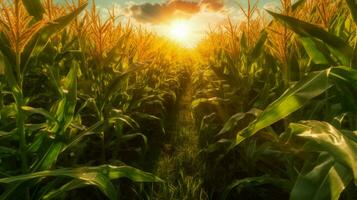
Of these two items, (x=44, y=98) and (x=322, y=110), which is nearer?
(x=322, y=110)

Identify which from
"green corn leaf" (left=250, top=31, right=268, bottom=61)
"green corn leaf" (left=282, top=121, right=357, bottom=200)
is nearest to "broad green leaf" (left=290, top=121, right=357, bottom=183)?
"green corn leaf" (left=282, top=121, right=357, bottom=200)

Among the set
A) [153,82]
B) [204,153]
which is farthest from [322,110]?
[153,82]

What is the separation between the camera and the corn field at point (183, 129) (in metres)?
1.41

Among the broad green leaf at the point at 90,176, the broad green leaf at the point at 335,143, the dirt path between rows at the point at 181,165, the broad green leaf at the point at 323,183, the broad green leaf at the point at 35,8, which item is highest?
the broad green leaf at the point at 35,8

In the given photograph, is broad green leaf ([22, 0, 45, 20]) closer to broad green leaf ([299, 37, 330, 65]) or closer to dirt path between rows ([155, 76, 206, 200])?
dirt path between rows ([155, 76, 206, 200])

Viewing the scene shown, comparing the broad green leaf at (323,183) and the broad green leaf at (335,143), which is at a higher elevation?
the broad green leaf at (335,143)

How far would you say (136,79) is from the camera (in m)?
4.36

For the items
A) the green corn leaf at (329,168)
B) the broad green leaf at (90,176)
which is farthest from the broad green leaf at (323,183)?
the broad green leaf at (90,176)

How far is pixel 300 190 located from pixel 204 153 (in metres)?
2.52

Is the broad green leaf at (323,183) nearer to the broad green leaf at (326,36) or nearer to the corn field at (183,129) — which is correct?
the corn field at (183,129)

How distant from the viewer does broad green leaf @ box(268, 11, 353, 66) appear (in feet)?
5.18

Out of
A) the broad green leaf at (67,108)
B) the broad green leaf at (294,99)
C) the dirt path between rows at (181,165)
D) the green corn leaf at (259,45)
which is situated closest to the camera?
the broad green leaf at (294,99)

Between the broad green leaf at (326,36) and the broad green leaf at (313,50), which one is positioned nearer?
the broad green leaf at (326,36)

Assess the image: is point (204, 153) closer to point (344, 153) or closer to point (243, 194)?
point (243, 194)
